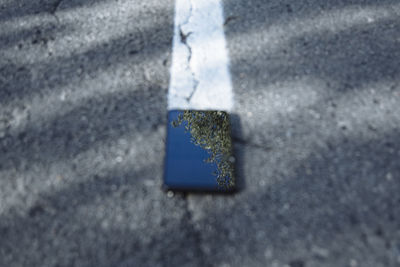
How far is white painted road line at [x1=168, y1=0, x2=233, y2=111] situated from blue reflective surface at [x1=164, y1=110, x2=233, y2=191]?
4.1 inches

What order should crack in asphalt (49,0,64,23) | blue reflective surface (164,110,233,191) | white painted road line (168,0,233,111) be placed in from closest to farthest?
blue reflective surface (164,110,233,191)
white painted road line (168,0,233,111)
crack in asphalt (49,0,64,23)

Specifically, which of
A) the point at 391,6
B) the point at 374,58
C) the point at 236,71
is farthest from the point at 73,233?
the point at 391,6

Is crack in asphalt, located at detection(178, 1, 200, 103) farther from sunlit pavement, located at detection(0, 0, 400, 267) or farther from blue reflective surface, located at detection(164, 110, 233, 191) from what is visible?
blue reflective surface, located at detection(164, 110, 233, 191)

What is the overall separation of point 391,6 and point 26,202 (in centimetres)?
206

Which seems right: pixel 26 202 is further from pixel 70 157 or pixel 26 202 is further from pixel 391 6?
pixel 391 6

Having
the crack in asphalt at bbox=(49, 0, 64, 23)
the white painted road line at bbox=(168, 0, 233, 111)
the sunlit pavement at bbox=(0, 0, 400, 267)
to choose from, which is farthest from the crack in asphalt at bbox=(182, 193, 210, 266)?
the crack in asphalt at bbox=(49, 0, 64, 23)

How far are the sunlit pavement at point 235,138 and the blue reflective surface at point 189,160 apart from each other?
0.04 metres

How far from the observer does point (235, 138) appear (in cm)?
151

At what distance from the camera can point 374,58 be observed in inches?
70.6

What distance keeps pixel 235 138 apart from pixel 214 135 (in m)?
0.08

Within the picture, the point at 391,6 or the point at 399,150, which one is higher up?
the point at 391,6

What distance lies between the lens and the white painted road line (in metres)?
1.67

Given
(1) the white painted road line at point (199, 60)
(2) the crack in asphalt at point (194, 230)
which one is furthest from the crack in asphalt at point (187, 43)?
(2) the crack in asphalt at point (194, 230)

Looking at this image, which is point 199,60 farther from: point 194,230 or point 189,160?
point 194,230
